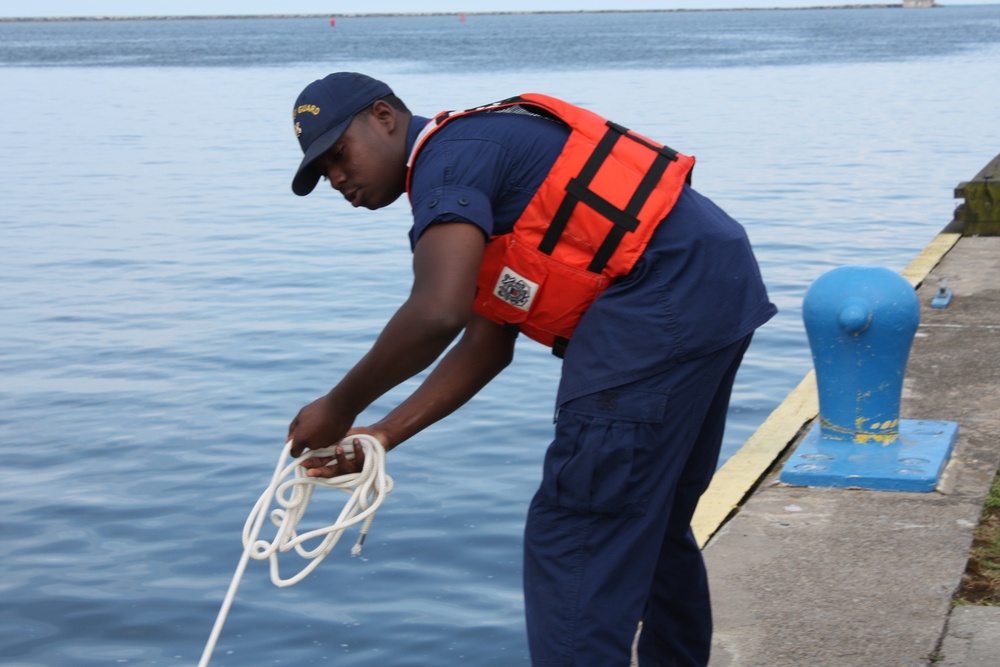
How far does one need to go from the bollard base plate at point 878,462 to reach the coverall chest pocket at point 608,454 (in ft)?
7.38

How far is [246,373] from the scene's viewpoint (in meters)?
9.88

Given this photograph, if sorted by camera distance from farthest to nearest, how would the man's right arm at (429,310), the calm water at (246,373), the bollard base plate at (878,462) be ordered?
the calm water at (246,373)
the bollard base plate at (878,462)
the man's right arm at (429,310)

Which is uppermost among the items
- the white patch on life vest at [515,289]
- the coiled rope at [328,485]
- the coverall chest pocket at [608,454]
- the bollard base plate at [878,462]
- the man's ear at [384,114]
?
the man's ear at [384,114]

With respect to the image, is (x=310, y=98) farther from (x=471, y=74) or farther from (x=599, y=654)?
(x=471, y=74)

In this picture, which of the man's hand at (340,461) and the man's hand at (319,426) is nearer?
the man's hand at (319,426)

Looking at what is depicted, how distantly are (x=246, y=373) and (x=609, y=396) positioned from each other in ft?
24.4

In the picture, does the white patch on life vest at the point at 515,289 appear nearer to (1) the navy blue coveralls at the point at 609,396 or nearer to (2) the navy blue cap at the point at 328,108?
(1) the navy blue coveralls at the point at 609,396

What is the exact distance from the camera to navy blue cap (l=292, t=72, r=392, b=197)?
2.81 metres

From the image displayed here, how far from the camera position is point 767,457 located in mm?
5273

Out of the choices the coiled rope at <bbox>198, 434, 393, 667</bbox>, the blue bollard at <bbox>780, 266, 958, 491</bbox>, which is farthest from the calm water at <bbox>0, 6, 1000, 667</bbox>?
the coiled rope at <bbox>198, 434, 393, 667</bbox>

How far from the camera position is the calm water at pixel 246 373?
5816 mm

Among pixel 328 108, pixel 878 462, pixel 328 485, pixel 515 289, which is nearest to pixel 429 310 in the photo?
pixel 515 289

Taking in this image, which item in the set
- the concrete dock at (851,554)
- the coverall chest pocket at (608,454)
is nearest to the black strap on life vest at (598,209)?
the coverall chest pocket at (608,454)

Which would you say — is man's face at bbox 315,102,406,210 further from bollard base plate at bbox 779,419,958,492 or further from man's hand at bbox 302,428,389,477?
bollard base plate at bbox 779,419,958,492
